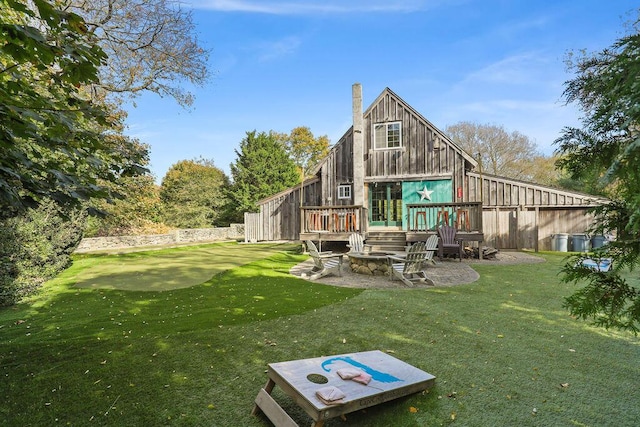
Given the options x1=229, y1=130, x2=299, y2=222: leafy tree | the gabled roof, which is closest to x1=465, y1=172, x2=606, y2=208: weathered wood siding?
the gabled roof

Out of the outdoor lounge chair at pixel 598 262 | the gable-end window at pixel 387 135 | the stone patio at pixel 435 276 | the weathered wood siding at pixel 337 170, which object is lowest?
the stone patio at pixel 435 276

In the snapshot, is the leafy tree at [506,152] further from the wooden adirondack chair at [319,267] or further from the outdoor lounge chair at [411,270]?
the wooden adirondack chair at [319,267]

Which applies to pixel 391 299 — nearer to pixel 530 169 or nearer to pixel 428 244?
pixel 428 244

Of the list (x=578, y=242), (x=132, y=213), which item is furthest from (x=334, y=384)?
(x=132, y=213)

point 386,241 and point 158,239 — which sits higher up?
point 386,241

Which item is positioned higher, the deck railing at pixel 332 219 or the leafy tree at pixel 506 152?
the leafy tree at pixel 506 152

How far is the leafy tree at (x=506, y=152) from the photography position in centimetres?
3034

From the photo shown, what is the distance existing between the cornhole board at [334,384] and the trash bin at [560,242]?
50.9 ft

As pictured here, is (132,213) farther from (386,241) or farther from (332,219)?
(386,241)

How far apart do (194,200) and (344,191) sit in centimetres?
1901

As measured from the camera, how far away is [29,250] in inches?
313

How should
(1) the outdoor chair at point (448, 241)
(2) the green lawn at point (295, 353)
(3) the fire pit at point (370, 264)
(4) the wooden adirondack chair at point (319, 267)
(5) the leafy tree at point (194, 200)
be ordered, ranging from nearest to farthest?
1. (2) the green lawn at point (295, 353)
2. (4) the wooden adirondack chair at point (319, 267)
3. (3) the fire pit at point (370, 264)
4. (1) the outdoor chair at point (448, 241)
5. (5) the leafy tree at point (194, 200)

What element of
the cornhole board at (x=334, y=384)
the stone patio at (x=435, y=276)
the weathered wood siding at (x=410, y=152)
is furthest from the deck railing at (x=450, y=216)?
the cornhole board at (x=334, y=384)

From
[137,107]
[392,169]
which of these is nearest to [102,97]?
[137,107]
